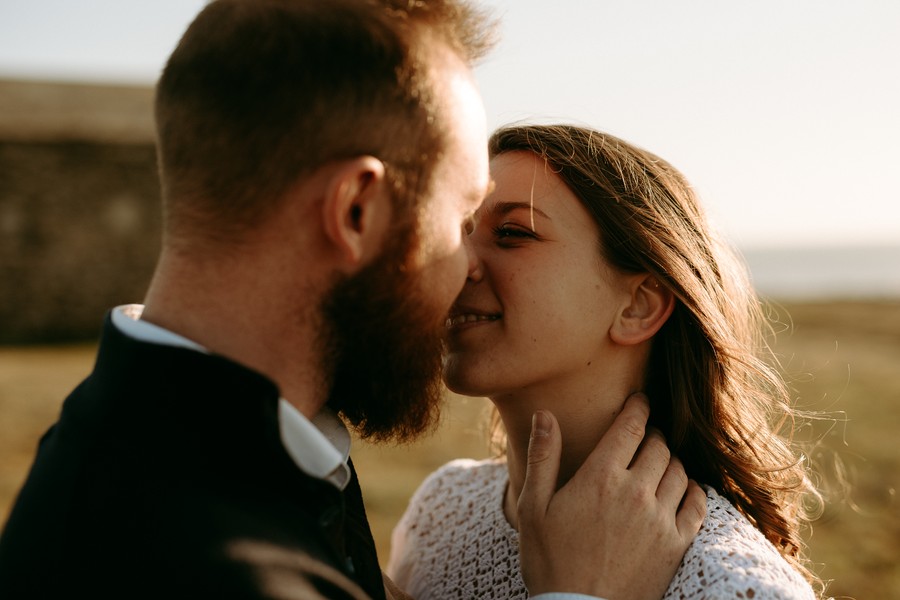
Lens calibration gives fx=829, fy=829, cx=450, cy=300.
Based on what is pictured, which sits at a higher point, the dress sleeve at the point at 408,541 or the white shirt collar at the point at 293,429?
the white shirt collar at the point at 293,429

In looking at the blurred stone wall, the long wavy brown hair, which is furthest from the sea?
the blurred stone wall

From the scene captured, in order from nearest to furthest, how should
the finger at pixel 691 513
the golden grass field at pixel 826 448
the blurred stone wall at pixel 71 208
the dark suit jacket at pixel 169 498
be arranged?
the dark suit jacket at pixel 169 498 < the finger at pixel 691 513 < the golden grass field at pixel 826 448 < the blurred stone wall at pixel 71 208

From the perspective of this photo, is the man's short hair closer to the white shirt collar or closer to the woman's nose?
the white shirt collar

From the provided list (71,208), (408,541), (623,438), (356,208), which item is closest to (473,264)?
(623,438)

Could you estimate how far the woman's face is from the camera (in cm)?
277

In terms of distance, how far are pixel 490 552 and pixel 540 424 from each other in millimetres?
593

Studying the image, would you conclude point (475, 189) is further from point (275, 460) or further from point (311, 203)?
point (275, 460)

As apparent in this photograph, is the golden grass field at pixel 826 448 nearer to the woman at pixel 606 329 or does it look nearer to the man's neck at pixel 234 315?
the woman at pixel 606 329

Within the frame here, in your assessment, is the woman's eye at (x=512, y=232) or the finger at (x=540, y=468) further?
the woman's eye at (x=512, y=232)

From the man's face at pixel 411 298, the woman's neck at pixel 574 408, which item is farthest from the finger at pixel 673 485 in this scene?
the man's face at pixel 411 298

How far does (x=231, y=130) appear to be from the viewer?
1924mm

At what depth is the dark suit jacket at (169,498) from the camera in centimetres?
153

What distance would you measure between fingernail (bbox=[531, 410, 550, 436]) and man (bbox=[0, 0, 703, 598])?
0.17 meters

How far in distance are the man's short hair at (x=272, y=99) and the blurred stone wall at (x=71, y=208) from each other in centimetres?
1730
